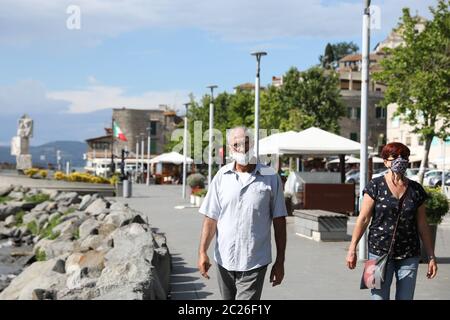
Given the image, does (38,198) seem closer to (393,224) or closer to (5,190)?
(5,190)

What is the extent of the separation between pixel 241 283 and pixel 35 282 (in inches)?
207

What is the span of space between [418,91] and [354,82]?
62.5 meters

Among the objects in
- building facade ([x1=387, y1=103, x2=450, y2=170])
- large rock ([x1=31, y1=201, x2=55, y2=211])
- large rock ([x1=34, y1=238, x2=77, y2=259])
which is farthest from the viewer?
building facade ([x1=387, y1=103, x2=450, y2=170])

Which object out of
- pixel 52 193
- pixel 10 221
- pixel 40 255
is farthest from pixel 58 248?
pixel 52 193

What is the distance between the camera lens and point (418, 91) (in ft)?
119

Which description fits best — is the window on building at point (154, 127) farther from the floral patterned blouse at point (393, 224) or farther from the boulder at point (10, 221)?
the floral patterned blouse at point (393, 224)

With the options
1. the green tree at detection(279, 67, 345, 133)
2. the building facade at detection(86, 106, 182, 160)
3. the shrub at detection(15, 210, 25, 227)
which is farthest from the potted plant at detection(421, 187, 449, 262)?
the building facade at detection(86, 106, 182, 160)

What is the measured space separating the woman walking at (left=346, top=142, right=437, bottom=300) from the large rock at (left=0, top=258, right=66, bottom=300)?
14.5ft

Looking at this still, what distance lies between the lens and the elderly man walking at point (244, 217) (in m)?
5.79

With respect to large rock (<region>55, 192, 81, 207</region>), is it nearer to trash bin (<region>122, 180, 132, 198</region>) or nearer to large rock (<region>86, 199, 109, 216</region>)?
trash bin (<region>122, 180, 132, 198</region>)

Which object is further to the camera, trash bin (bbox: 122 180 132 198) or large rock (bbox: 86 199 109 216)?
trash bin (bbox: 122 180 132 198)

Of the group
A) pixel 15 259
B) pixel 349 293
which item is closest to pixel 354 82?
pixel 15 259

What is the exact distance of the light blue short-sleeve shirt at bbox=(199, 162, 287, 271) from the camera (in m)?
5.78
